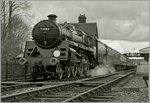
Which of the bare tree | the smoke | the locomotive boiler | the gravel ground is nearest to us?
the gravel ground

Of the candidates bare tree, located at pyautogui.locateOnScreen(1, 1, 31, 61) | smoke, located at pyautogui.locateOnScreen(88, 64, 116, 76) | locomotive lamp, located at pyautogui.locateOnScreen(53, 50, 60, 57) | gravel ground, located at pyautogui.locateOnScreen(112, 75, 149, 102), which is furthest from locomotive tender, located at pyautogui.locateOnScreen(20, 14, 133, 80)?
bare tree, located at pyautogui.locateOnScreen(1, 1, 31, 61)

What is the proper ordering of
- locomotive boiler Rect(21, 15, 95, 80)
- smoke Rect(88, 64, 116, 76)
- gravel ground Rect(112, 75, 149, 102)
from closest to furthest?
gravel ground Rect(112, 75, 149, 102), locomotive boiler Rect(21, 15, 95, 80), smoke Rect(88, 64, 116, 76)

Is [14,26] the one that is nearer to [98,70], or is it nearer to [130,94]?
[98,70]

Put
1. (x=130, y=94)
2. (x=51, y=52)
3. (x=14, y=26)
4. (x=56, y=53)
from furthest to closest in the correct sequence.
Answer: (x=14, y=26) → (x=51, y=52) → (x=56, y=53) → (x=130, y=94)

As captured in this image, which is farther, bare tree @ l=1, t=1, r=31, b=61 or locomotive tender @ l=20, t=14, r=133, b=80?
bare tree @ l=1, t=1, r=31, b=61

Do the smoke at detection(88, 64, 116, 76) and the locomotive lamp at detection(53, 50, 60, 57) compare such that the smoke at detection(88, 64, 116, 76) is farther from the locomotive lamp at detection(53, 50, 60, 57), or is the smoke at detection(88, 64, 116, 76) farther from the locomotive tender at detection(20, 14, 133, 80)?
the locomotive lamp at detection(53, 50, 60, 57)

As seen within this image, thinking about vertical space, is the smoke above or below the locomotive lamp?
below

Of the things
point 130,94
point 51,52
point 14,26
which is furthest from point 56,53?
point 14,26

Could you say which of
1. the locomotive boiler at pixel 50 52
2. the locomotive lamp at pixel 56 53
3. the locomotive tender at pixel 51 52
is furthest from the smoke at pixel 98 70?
the locomotive lamp at pixel 56 53

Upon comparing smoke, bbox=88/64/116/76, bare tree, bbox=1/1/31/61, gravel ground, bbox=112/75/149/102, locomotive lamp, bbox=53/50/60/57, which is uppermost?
bare tree, bbox=1/1/31/61

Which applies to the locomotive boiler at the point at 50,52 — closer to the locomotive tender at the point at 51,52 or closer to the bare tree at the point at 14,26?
the locomotive tender at the point at 51,52

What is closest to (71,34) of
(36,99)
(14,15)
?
(36,99)

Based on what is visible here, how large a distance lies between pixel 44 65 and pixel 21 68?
7.51 metres

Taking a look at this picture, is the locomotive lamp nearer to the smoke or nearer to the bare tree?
the smoke
